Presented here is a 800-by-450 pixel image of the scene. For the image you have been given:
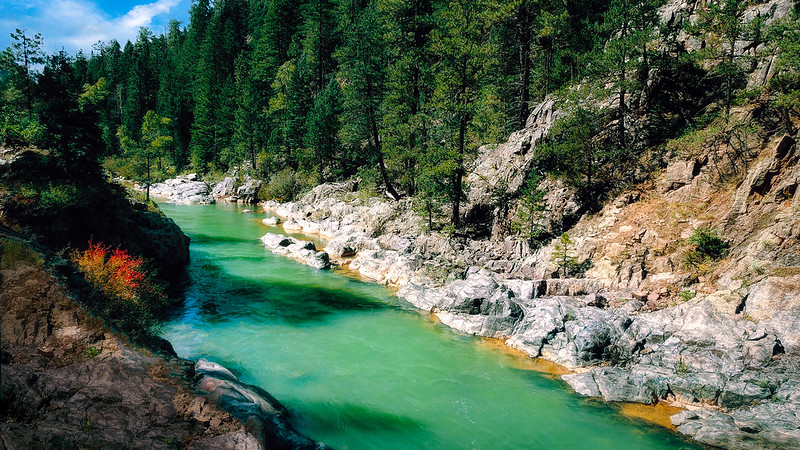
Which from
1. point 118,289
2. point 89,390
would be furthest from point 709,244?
point 118,289

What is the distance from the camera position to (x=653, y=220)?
51.6 feet

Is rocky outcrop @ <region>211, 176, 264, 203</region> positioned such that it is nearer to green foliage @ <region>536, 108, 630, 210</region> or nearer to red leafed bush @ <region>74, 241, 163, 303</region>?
red leafed bush @ <region>74, 241, 163, 303</region>

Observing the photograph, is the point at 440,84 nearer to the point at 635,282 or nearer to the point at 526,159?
the point at 526,159

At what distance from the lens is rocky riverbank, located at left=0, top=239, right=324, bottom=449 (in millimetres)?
5895

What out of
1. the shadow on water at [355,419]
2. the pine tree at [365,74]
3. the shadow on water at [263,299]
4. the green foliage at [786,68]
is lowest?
the shadow on water at [355,419]

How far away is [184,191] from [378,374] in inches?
1890

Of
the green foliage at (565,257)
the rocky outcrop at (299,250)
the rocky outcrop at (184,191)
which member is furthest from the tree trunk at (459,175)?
the rocky outcrop at (184,191)

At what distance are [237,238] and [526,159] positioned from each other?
20.8m

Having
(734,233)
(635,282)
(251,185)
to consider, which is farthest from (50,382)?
(251,185)

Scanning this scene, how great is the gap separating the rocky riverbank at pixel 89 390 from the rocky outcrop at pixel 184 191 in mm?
43709

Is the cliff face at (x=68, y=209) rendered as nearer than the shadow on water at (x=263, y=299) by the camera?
Yes

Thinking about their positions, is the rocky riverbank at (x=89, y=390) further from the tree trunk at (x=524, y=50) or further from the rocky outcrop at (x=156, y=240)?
the tree trunk at (x=524, y=50)

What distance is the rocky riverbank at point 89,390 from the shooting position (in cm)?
589

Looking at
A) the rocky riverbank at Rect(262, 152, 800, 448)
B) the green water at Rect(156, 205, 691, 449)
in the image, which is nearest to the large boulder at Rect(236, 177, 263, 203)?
the green water at Rect(156, 205, 691, 449)
